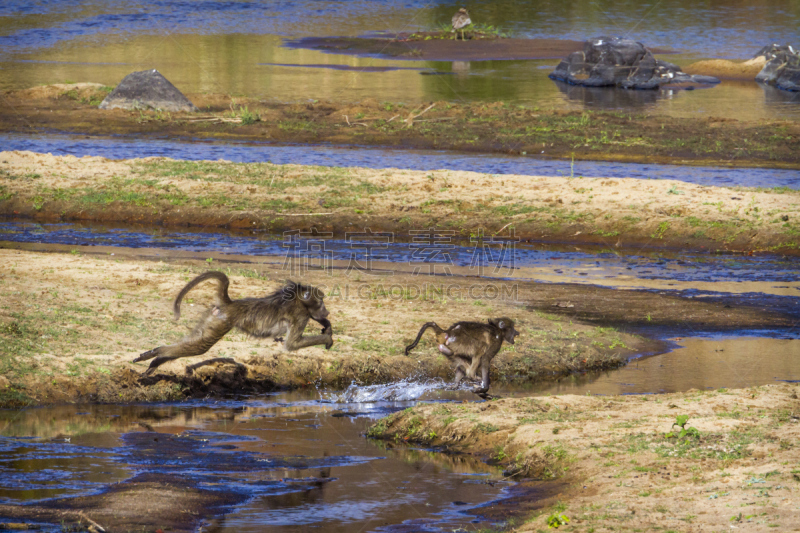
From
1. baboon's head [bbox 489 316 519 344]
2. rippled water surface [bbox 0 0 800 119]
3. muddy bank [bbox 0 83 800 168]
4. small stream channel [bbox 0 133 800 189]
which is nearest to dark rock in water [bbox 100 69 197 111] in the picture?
muddy bank [bbox 0 83 800 168]

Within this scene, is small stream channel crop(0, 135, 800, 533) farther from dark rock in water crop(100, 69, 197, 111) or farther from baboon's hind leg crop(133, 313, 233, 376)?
dark rock in water crop(100, 69, 197, 111)

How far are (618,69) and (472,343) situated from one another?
3182 cm

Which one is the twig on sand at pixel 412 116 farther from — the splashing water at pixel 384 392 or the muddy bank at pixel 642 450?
A: the muddy bank at pixel 642 450

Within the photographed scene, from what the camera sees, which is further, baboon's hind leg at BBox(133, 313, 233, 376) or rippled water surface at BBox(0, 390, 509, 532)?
baboon's hind leg at BBox(133, 313, 233, 376)

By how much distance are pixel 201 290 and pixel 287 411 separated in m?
3.67

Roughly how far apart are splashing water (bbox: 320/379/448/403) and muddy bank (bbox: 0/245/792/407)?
0.88 feet

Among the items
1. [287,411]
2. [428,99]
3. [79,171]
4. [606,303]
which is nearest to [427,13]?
[428,99]

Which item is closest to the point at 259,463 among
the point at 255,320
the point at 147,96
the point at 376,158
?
the point at 255,320

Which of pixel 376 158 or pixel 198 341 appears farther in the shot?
pixel 376 158

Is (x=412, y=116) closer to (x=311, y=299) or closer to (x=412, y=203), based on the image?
(x=412, y=203)

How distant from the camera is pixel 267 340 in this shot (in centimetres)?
1136

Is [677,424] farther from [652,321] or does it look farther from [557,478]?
[652,321]

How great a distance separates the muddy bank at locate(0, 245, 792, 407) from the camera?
10.2 metres

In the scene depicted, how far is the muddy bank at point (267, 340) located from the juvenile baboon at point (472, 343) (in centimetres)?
87
